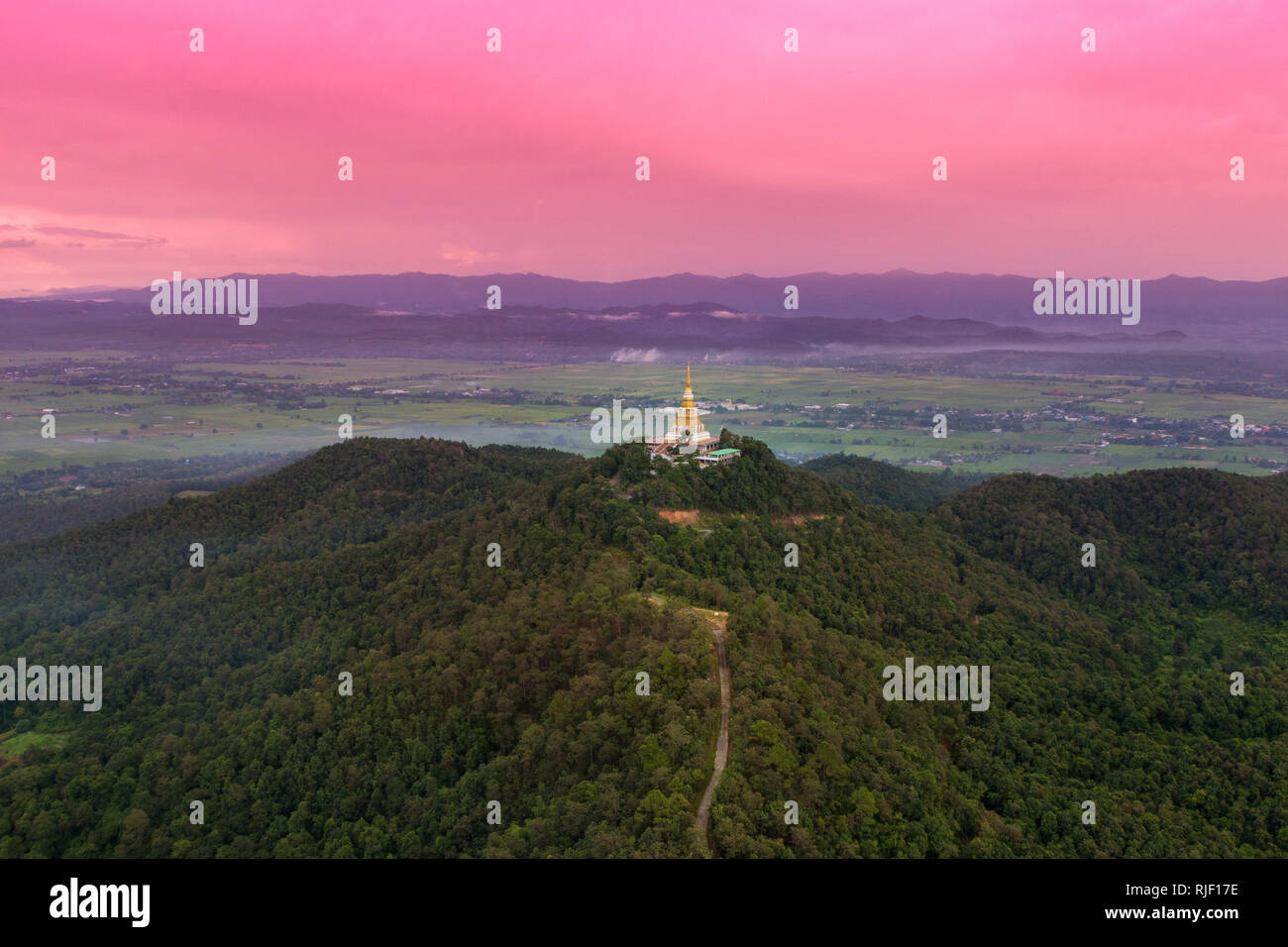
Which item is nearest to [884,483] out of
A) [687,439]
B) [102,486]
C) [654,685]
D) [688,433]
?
[688,433]

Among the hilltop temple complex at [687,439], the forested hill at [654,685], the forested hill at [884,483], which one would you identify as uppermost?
the hilltop temple complex at [687,439]

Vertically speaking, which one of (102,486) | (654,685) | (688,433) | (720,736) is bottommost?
(720,736)

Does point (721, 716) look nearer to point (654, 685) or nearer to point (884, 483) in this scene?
point (654, 685)

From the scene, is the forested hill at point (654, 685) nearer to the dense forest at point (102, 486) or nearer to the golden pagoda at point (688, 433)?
the golden pagoda at point (688, 433)

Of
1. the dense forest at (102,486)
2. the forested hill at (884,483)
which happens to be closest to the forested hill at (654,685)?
the forested hill at (884,483)

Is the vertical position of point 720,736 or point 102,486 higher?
point 102,486

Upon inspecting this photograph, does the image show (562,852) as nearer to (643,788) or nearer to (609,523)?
(643,788)

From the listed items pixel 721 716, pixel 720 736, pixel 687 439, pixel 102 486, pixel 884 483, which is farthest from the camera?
pixel 102 486
